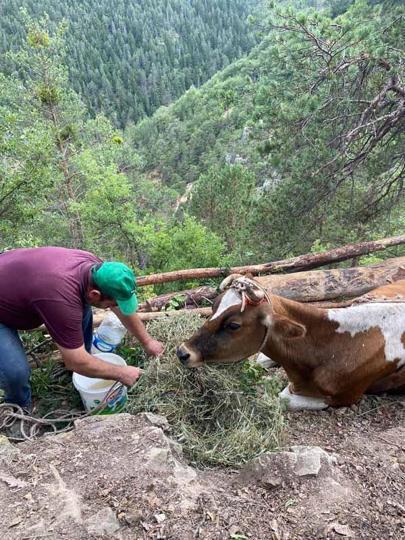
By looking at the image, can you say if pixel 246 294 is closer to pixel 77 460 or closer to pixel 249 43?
pixel 77 460

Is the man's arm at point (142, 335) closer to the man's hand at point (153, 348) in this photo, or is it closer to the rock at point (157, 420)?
the man's hand at point (153, 348)

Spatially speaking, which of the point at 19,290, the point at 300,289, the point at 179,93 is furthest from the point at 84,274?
the point at 179,93

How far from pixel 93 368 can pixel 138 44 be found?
488ft

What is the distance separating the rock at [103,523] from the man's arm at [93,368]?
1291 millimetres

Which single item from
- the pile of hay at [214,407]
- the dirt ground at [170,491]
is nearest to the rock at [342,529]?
the dirt ground at [170,491]

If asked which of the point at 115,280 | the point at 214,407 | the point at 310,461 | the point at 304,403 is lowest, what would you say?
the point at 304,403

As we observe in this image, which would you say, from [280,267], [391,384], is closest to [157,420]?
[391,384]

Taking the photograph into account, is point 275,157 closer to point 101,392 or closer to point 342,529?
point 101,392

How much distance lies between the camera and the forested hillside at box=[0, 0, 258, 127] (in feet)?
341

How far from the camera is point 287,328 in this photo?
3859mm

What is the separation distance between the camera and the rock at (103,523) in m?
2.17

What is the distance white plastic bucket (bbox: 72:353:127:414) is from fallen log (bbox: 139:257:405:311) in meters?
1.78

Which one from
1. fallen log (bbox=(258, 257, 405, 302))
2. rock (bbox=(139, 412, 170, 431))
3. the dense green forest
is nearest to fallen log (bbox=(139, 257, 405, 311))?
fallen log (bbox=(258, 257, 405, 302))

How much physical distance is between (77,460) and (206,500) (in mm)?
831
